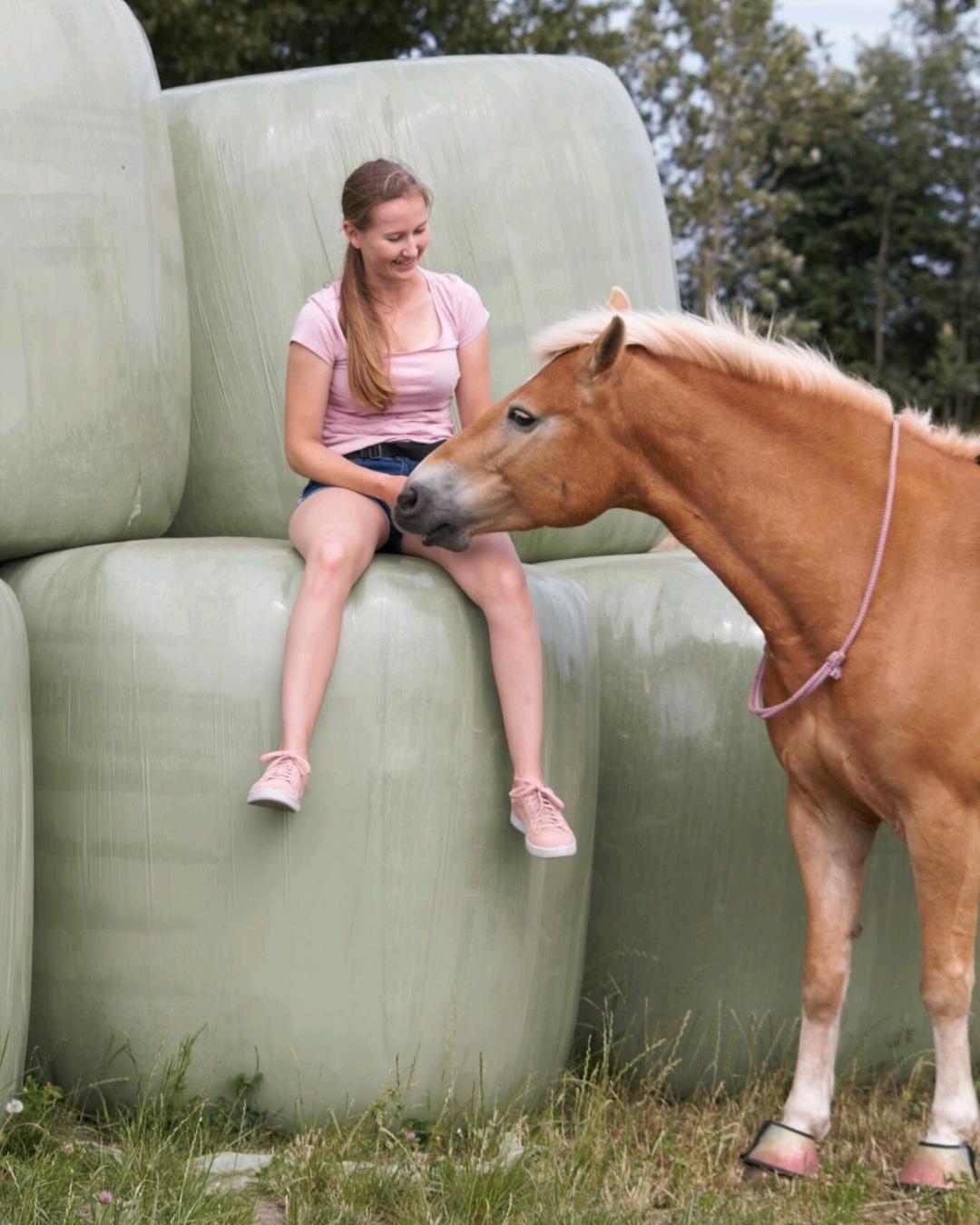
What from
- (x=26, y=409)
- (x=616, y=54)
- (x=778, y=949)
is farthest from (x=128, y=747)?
(x=616, y=54)

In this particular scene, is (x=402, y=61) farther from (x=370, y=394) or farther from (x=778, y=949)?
(x=778, y=949)

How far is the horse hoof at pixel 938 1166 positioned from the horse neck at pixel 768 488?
105 cm

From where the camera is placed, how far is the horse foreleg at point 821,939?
3.63m

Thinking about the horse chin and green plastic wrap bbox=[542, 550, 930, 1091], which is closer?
the horse chin

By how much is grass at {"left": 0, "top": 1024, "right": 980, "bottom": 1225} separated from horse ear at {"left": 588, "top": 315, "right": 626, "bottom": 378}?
1.63 m

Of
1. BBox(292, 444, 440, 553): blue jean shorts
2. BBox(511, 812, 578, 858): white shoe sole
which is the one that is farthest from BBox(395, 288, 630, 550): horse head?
BBox(511, 812, 578, 858): white shoe sole

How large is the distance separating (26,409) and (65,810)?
2.96 feet

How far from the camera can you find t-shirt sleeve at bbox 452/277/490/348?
4023 mm

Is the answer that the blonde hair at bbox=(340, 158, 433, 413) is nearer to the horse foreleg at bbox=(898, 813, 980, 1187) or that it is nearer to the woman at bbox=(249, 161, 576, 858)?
the woman at bbox=(249, 161, 576, 858)

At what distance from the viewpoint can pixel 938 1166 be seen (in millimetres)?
3420

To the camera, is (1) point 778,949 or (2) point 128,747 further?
(1) point 778,949

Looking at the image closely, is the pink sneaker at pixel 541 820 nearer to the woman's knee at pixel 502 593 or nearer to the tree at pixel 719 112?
the woman's knee at pixel 502 593

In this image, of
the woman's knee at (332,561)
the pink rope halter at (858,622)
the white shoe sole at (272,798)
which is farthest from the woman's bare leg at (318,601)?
the pink rope halter at (858,622)

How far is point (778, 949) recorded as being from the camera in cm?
427
